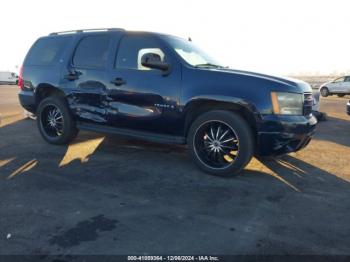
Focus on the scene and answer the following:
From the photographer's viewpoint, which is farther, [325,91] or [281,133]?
[325,91]

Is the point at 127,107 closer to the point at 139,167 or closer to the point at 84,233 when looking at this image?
the point at 139,167

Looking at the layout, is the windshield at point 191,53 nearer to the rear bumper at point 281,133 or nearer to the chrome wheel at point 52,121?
the rear bumper at point 281,133

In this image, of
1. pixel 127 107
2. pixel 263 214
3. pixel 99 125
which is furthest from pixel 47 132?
pixel 263 214

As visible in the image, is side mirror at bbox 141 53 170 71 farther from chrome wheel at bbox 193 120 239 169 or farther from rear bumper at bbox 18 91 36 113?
rear bumper at bbox 18 91 36 113

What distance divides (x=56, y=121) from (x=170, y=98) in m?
2.62

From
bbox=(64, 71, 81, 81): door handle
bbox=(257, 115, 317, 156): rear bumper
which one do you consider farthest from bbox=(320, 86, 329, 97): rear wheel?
bbox=(64, 71, 81, 81): door handle

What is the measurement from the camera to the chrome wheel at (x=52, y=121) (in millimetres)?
6636

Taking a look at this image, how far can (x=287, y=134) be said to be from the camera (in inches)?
186

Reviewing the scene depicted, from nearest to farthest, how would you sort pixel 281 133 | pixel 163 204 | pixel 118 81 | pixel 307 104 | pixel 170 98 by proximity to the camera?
pixel 163 204 < pixel 281 133 < pixel 307 104 < pixel 170 98 < pixel 118 81

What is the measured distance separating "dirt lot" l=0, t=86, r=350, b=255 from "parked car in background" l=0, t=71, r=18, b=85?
3706 cm

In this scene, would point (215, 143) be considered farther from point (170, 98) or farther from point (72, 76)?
point (72, 76)

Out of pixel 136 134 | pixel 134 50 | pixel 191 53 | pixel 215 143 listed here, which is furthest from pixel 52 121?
pixel 215 143

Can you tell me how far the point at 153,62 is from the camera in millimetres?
5098

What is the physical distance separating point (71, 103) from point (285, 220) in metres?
4.18
